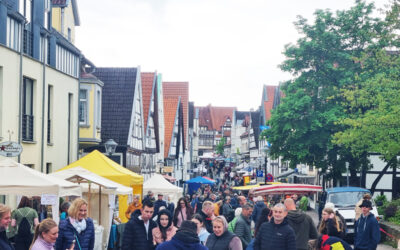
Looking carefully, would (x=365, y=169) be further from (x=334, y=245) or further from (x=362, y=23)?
(x=334, y=245)

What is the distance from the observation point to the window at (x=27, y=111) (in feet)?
77.2

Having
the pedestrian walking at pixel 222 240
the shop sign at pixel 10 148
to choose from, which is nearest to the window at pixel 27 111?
the shop sign at pixel 10 148

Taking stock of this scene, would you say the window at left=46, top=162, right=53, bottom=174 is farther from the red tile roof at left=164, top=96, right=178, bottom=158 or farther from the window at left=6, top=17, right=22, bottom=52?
the red tile roof at left=164, top=96, right=178, bottom=158

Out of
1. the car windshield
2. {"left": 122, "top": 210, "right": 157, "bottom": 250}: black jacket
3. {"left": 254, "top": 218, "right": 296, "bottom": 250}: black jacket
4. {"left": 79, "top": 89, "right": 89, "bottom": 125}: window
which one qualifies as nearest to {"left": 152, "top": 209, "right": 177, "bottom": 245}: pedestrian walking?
{"left": 122, "top": 210, "right": 157, "bottom": 250}: black jacket

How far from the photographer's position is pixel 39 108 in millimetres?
24906

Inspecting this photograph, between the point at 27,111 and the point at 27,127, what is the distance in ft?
1.96

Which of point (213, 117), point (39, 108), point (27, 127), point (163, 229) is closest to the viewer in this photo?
point (163, 229)

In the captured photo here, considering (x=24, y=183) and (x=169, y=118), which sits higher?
(x=169, y=118)

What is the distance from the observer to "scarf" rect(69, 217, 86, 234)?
34.4ft

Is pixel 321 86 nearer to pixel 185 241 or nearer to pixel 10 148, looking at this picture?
pixel 10 148

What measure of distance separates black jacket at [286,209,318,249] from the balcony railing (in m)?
14.0

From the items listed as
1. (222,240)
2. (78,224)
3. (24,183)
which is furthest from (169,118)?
(222,240)

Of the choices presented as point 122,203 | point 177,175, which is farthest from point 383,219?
point 177,175

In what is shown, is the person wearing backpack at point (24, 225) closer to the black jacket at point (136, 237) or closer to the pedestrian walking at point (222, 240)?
the black jacket at point (136, 237)
